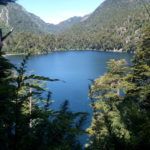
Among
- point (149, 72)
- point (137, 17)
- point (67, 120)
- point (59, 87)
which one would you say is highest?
point (137, 17)

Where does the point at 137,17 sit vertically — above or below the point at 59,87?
above

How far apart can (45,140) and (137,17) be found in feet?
683

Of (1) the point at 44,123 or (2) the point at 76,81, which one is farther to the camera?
(2) the point at 76,81

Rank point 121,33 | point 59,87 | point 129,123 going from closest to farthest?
point 129,123, point 59,87, point 121,33

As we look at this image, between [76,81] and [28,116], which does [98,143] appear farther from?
[76,81]

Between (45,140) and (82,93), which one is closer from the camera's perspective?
(45,140)

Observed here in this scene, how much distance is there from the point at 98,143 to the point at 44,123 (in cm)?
133

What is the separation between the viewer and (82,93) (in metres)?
40.2

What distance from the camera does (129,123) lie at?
4.30 metres

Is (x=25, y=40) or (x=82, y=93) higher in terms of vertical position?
(x=25, y=40)

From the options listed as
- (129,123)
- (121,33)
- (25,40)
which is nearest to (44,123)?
(129,123)

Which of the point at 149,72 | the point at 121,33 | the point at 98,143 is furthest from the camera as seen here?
the point at 121,33

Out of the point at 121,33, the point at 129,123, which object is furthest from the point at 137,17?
the point at 129,123

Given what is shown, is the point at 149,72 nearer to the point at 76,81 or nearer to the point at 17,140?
the point at 17,140
